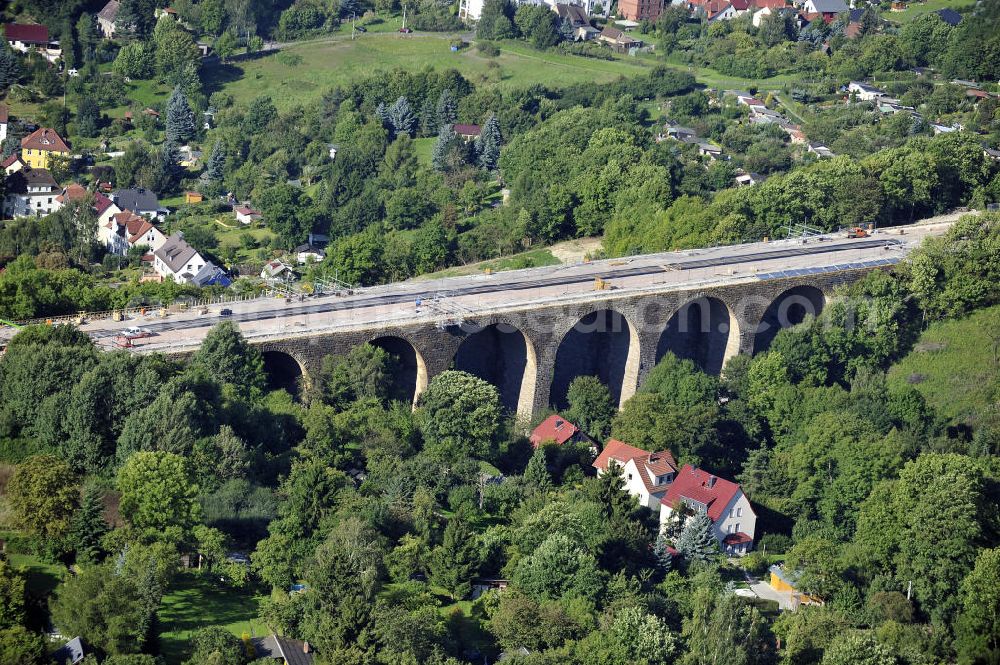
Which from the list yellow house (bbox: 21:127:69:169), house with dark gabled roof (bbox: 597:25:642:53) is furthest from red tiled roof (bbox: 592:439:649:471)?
house with dark gabled roof (bbox: 597:25:642:53)

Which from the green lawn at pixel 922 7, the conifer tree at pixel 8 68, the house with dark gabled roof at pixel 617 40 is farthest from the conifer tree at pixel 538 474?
the green lawn at pixel 922 7

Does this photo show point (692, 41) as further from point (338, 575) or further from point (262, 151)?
point (338, 575)

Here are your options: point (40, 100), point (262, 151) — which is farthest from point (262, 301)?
point (40, 100)

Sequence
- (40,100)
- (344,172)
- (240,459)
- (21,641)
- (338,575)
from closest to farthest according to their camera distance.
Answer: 1. (21,641)
2. (338,575)
3. (240,459)
4. (344,172)
5. (40,100)

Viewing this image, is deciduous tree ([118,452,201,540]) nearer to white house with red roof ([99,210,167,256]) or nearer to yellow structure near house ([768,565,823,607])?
yellow structure near house ([768,565,823,607])

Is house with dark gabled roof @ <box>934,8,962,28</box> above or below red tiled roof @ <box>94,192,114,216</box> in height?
above

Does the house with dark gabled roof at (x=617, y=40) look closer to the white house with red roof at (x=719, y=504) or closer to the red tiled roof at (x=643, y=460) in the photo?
the red tiled roof at (x=643, y=460)
